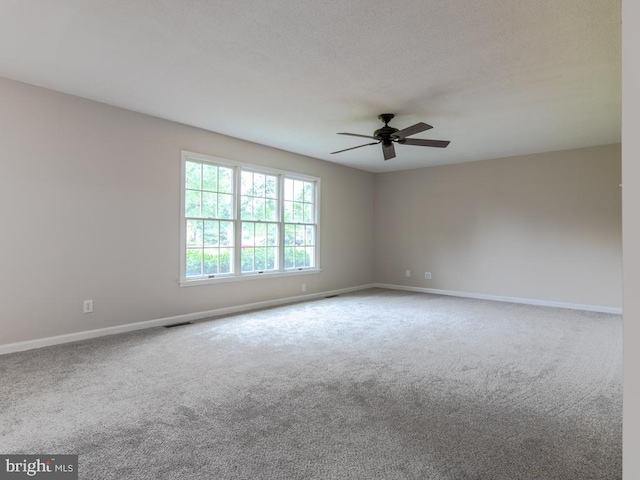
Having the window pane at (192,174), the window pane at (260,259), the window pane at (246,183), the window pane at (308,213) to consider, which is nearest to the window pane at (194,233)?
the window pane at (192,174)

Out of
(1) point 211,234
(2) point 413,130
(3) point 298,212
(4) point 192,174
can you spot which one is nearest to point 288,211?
(3) point 298,212

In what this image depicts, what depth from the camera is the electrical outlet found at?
375 centimetres

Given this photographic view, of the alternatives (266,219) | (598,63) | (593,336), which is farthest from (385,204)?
(598,63)

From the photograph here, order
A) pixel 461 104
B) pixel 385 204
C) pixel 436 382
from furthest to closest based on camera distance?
pixel 385 204 < pixel 461 104 < pixel 436 382

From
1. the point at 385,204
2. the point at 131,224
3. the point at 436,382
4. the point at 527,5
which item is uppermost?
the point at 527,5

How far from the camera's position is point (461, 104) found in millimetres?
3762

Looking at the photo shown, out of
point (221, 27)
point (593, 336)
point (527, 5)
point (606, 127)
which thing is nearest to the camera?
point (527, 5)

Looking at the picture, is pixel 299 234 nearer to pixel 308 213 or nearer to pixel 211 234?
pixel 308 213

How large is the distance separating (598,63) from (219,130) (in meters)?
4.18

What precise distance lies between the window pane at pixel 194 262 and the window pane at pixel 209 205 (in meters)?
0.52

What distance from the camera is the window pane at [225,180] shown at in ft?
16.5

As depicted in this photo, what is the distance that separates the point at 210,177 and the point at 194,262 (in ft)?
4.01

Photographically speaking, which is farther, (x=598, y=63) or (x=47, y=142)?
(x=47, y=142)

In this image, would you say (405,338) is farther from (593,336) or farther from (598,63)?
(598,63)
